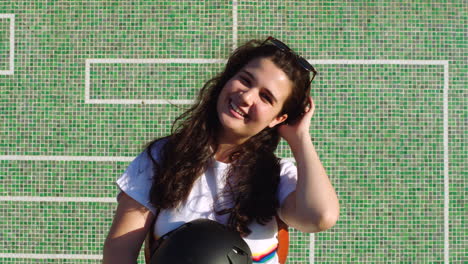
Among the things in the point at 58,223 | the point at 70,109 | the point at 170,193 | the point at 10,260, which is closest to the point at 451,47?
the point at 170,193

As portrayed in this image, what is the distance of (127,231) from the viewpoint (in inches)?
56.1

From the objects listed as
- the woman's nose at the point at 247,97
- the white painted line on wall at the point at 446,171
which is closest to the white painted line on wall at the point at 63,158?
the woman's nose at the point at 247,97

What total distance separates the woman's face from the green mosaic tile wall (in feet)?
4.47

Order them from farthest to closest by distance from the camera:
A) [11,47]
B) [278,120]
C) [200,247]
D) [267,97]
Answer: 1. [11,47]
2. [278,120]
3. [267,97]
4. [200,247]

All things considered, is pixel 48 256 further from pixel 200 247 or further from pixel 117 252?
pixel 200 247

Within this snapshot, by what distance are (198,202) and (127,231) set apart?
25cm

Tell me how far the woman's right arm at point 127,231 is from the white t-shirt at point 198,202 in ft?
0.11

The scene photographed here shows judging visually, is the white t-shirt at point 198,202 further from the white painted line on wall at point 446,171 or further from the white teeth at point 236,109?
the white painted line on wall at point 446,171

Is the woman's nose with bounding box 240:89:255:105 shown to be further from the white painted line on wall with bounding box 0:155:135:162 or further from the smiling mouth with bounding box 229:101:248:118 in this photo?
the white painted line on wall with bounding box 0:155:135:162

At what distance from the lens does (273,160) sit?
1.57 metres

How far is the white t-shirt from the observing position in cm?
142

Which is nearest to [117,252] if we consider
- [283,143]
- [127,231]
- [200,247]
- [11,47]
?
[127,231]

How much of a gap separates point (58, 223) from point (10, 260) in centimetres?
40

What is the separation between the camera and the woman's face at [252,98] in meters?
1.41
